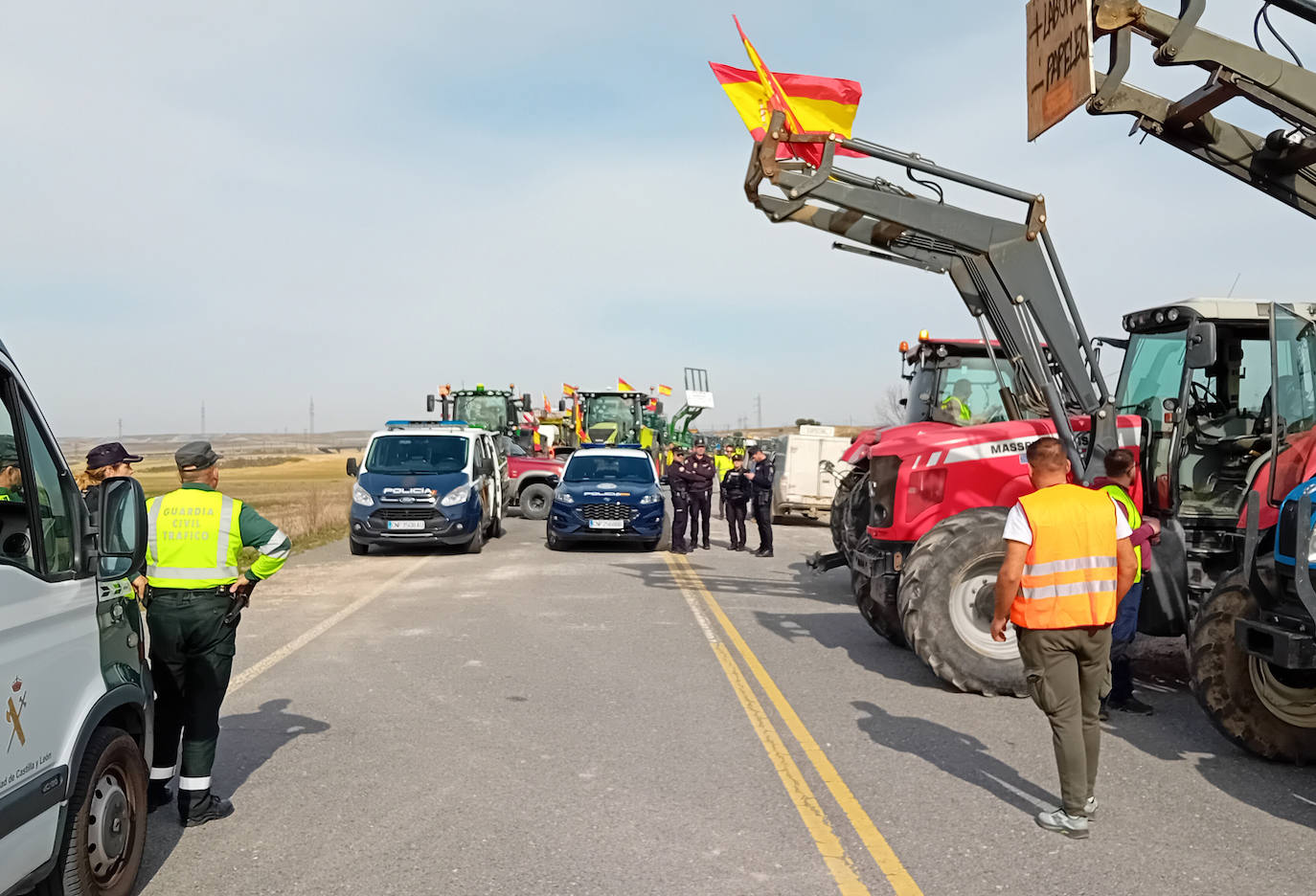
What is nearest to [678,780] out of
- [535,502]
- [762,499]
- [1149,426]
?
[1149,426]

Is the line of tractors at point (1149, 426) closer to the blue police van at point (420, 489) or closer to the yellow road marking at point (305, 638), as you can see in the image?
the yellow road marking at point (305, 638)

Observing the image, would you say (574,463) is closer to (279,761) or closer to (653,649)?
(653,649)

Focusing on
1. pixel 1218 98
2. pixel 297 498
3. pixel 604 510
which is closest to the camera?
pixel 1218 98

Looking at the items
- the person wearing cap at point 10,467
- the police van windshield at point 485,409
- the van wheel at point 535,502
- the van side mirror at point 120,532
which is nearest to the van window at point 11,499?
the person wearing cap at point 10,467

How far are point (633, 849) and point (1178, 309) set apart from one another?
5.90 m

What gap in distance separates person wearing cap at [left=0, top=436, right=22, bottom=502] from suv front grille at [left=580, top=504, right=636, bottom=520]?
14205 mm

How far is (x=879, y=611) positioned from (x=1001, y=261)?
10.3 feet

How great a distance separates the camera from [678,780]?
229 inches

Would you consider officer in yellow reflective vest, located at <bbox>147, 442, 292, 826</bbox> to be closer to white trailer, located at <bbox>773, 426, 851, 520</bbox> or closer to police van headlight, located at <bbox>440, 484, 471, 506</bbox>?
police van headlight, located at <bbox>440, 484, 471, 506</bbox>

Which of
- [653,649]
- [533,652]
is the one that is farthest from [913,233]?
[533,652]

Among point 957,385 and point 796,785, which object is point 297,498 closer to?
point 957,385

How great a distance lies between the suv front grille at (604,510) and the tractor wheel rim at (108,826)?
13950 mm

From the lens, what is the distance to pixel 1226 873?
4.59m

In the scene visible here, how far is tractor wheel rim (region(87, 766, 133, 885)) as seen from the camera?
404 cm
